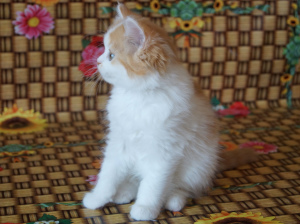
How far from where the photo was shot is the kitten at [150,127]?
1.10 m

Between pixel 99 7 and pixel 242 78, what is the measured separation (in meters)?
0.70

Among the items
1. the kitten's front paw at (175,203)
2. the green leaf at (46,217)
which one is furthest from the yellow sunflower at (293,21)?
the green leaf at (46,217)

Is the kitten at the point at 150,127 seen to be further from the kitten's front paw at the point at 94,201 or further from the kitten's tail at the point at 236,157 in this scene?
the kitten's tail at the point at 236,157

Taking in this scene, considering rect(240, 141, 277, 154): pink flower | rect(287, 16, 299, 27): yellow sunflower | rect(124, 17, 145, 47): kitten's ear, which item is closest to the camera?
rect(124, 17, 145, 47): kitten's ear

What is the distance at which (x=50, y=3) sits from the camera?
1.78m

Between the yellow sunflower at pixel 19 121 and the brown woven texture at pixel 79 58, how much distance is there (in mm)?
29

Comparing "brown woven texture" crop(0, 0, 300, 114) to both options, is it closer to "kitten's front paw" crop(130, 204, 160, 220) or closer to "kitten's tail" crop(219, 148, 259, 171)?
"kitten's tail" crop(219, 148, 259, 171)

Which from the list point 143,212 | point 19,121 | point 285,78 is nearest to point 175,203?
point 143,212

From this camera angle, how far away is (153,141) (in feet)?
3.78

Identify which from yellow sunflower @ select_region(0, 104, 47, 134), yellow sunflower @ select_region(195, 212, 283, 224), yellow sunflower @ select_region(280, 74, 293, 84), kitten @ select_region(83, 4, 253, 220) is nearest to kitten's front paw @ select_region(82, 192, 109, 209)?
kitten @ select_region(83, 4, 253, 220)

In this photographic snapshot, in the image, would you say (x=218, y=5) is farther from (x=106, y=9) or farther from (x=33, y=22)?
(x=33, y=22)

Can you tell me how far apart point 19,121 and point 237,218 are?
0.99 meters

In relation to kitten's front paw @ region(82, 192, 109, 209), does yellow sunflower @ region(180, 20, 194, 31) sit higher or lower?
higher

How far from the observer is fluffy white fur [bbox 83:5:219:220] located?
1.15m
